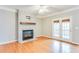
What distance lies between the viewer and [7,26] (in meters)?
5.21

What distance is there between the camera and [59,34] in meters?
6.28

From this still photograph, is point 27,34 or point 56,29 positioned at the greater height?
point 56,29

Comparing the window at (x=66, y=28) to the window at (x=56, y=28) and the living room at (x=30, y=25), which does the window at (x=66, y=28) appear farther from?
the window at (x=56, y=28)

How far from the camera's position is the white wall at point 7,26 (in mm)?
4906

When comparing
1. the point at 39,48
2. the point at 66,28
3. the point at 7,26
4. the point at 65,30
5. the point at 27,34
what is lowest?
the point at 39,48

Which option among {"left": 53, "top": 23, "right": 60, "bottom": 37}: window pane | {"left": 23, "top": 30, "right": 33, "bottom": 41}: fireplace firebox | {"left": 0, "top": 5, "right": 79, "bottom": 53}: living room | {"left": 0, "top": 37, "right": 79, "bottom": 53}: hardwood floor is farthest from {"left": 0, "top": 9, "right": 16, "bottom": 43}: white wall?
{"left": 53, "top": 23, "right": 60, "bottom": 37}: window pane

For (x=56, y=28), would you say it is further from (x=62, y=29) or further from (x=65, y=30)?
(x=65, y=30)

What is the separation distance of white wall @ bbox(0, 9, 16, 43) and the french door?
3.08 m

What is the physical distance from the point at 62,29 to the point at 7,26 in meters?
3.56

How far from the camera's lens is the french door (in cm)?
553

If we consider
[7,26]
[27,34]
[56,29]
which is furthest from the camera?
[56,29]

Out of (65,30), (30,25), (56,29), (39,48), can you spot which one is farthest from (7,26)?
(65,30)
